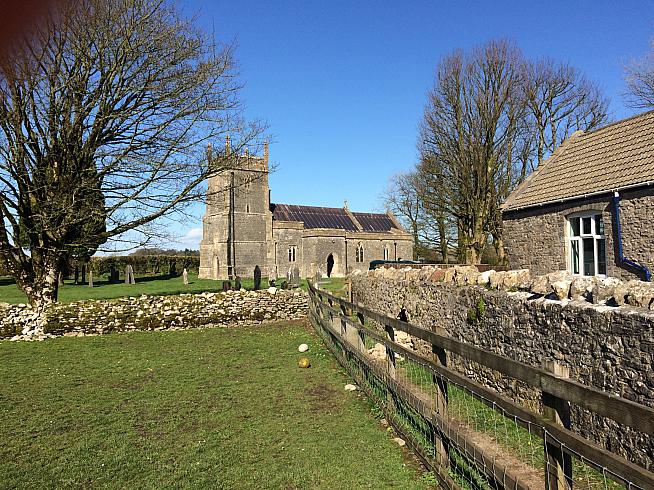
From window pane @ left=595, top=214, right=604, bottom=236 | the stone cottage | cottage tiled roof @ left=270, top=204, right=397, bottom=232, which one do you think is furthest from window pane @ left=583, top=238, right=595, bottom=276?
cottage tiled roof @ left=270, top=204, right=397, bottom=232

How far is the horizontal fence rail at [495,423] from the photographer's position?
2.34 metres

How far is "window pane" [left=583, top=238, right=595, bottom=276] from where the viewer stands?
13823mm

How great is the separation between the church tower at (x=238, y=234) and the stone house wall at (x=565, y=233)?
3781 cm

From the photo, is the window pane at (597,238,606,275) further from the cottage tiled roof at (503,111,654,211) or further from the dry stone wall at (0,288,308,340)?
the dry stone wall at (0,288,308,340)

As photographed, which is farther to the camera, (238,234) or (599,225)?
(238,234)

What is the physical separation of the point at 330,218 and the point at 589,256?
47602 mm

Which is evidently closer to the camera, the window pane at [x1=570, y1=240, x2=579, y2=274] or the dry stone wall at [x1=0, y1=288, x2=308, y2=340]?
the dry stone wall at [x1=0, y1=288, x2=308, y2=340]

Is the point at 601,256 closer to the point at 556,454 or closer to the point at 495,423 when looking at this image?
the point at 495,423

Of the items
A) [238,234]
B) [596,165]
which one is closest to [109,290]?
[238,234]

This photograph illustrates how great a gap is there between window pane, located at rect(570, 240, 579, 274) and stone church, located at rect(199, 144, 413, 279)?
3737cm

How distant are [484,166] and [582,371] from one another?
927 inches

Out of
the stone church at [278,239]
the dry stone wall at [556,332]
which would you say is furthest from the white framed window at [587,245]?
the stone church at [278,239]

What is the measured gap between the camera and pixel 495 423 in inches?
210

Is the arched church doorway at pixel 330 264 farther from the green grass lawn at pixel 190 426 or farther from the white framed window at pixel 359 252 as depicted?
the green grass lawn at pixel 190 426
